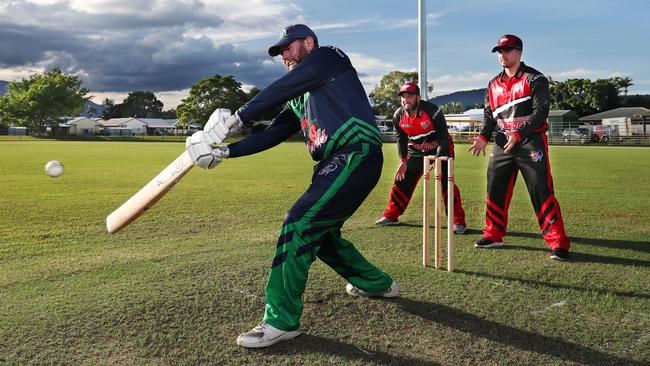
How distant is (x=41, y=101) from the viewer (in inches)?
2908

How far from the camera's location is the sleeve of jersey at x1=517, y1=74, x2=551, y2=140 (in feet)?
18.1

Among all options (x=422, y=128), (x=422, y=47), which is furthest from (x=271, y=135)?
(x=422, y=47)

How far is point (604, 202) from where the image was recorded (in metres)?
9.93

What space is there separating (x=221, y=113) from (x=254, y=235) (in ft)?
12.2

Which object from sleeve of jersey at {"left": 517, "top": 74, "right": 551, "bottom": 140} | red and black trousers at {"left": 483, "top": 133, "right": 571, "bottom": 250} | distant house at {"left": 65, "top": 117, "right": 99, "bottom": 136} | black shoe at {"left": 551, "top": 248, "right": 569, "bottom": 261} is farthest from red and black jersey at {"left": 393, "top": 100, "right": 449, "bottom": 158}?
distant house at {"left": 65, "top": 117, "right": 99, "bottom": 136}

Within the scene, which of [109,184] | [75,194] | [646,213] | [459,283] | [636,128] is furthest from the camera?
[636,128]

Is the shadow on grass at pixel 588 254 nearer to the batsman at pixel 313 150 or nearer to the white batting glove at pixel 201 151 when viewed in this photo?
the batsman at pixel 313 150

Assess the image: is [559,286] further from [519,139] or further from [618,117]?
[618,117]

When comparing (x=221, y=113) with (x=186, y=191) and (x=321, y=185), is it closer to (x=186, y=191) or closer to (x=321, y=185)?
(x=321, y=185)

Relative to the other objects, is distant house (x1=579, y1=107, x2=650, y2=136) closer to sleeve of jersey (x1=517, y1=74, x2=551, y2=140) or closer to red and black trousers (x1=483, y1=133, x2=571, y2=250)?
red and black trousers (x1=483, y1=133, x2=571, y2=250)

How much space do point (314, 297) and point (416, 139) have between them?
3670mm

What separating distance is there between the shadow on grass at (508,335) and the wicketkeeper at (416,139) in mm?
3076

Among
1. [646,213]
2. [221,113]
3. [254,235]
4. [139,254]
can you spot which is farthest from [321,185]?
[646,213]

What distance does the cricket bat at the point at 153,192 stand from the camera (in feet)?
11.3
